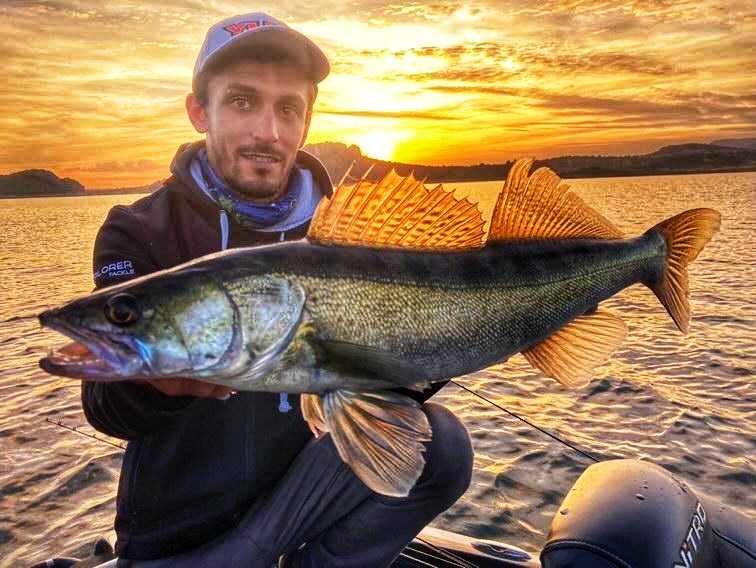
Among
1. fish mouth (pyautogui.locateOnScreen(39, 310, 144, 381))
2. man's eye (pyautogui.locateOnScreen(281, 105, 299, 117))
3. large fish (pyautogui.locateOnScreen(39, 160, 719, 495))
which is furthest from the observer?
man's eye (pyautogui.locateOnScreen(281, 105, 299, 117))

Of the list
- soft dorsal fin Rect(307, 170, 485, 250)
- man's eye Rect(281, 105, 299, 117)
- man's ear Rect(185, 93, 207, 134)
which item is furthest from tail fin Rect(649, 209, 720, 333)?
man's ear Rect(185, 93, 207, 134)

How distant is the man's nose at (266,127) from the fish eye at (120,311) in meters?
1.96

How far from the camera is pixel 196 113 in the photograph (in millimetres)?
4660

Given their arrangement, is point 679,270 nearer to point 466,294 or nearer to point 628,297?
point 466,294

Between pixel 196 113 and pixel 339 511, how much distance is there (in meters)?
3.01

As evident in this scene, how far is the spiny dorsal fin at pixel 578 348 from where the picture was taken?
3.40m

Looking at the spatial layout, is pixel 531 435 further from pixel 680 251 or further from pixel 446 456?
pixel 680 251

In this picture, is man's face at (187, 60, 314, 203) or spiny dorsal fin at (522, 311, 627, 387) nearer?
spiny dorsal fin at (522, 311, 627, 387)

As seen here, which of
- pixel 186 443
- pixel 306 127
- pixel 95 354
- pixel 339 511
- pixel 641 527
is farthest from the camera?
pixel 306 127

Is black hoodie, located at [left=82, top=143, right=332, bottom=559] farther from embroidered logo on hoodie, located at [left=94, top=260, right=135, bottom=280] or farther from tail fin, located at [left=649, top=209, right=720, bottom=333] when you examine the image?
tail fin, located at [left=649, top=209, right=720, bottom=333]

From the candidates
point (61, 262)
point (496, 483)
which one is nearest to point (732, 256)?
point (496, 483)

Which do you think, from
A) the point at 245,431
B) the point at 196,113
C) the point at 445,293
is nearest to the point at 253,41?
the point at 196,113

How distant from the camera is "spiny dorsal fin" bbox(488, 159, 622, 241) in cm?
332

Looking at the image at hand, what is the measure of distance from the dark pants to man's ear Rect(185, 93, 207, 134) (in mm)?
2425
